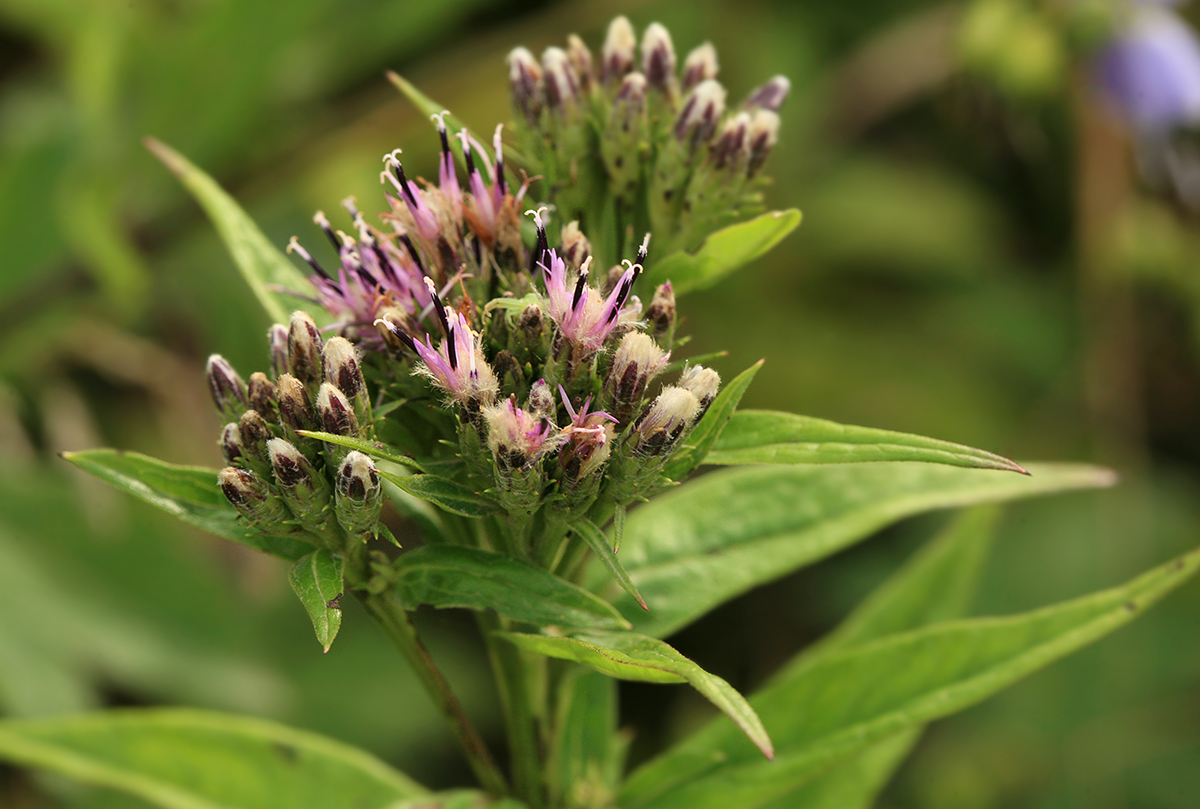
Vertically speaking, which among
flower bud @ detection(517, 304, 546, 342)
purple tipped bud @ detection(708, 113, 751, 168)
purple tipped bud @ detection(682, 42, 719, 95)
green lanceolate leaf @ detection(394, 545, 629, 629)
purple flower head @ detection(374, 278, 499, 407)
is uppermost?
purple tipped bud @ detection(682, 42, 719, 95)

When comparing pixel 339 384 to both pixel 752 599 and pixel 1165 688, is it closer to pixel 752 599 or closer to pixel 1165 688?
pixel 752 599

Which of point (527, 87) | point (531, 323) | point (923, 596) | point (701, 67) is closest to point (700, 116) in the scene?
point (701, 67)

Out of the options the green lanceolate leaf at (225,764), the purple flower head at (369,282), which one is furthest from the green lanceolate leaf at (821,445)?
the green lanceolate leaf at (225,764)

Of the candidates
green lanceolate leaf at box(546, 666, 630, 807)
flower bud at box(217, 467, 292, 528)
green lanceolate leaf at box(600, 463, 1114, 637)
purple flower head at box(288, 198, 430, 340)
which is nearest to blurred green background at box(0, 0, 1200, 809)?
green lanceolate leaf at box(546, 666, 630, 807)

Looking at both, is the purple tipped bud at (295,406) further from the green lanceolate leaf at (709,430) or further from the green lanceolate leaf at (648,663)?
the green lanceolate leaf at (709,430)

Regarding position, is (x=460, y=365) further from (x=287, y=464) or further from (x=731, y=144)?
(x=731, y=144)

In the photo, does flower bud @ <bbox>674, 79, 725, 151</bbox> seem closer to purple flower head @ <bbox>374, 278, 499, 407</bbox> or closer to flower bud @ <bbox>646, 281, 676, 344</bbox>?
flower bud @ <bbox>646, 281, 676, 344</bbox>
